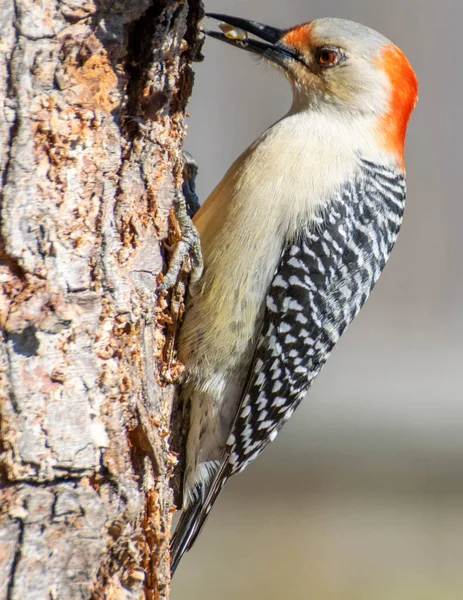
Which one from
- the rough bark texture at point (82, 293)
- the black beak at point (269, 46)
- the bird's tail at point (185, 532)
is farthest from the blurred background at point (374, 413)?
the rough bark texture at point (82, 293)

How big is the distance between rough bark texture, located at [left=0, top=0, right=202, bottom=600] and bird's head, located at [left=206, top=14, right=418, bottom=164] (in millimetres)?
886

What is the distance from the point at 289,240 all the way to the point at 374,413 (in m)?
3.10

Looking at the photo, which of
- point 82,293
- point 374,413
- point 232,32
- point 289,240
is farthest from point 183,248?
point 374,413

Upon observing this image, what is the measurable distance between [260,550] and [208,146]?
2891 mm

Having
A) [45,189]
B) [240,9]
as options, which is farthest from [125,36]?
[240,9]

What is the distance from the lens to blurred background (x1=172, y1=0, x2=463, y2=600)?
18.2ft

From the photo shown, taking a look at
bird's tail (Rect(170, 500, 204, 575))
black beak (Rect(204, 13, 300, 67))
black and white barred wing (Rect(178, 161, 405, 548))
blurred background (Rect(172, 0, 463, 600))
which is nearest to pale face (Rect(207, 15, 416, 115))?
black beak (Rect(204, 13, 300, 67))

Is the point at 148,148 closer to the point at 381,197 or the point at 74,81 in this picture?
the point at 74,81

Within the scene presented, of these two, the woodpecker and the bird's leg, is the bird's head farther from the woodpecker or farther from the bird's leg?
the bird's leg

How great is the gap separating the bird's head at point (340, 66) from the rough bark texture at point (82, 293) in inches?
34.9

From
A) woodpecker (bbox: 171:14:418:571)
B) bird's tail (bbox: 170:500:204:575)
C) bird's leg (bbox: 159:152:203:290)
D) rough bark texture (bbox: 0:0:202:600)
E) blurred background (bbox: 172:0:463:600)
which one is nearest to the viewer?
rough bark texture (bbox: 0:0:202:600)

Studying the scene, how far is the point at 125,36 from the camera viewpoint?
2193 mm

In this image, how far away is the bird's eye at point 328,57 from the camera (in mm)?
3215

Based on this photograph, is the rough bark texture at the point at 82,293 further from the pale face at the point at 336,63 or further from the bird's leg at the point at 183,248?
the pale face at the point at 336,63
